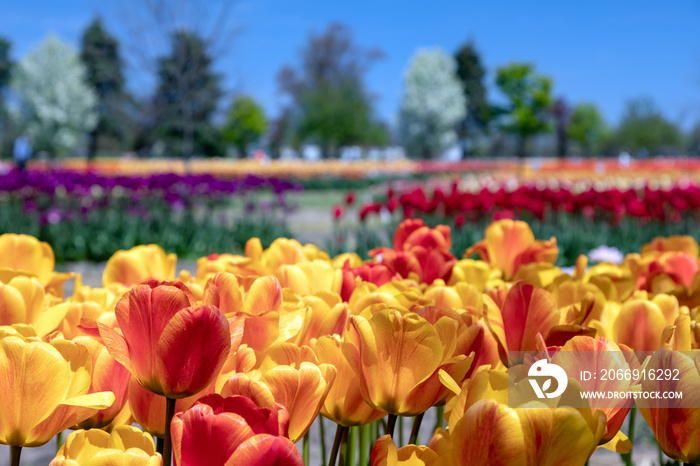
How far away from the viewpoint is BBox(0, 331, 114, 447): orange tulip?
559 millimetres

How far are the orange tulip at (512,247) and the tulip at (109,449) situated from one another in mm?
909

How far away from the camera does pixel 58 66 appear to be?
41.9 m

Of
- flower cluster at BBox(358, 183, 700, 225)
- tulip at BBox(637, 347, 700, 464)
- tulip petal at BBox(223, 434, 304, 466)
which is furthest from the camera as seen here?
flower cluster at BBox(358, 183, 700, 225)

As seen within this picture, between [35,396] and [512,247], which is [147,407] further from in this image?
[512,247]

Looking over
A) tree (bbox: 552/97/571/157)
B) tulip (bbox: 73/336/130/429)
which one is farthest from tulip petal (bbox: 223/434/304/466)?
tree (bbox: 552/97/571/157)

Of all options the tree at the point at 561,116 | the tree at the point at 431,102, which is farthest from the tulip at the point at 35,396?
the tree at the point at 561,116

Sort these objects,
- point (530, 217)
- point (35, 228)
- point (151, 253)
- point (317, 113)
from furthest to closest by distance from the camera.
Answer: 1. point (317, 113)
2. point (35, 228)
3. point (530, 217)
4. point (151, 253)

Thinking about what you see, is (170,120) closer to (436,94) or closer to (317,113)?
(317,113)

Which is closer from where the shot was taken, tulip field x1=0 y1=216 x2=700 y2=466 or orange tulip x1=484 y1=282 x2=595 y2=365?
tulip field x1=0 y1=216 x2=700 y2=466

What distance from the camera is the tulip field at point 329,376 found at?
0.49 metres

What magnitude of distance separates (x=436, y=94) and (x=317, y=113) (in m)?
15.1

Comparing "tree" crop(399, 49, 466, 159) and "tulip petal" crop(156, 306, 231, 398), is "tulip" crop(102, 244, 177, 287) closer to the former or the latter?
"tulip petal" crop(156, 306, 231, 398)

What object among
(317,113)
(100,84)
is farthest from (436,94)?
(100,84)

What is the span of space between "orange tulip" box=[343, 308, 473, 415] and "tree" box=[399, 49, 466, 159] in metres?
51.4
